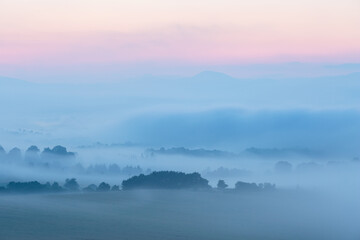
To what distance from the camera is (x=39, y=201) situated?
183 ft

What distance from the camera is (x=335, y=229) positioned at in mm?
48812

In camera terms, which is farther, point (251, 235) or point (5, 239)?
point (251, 235)

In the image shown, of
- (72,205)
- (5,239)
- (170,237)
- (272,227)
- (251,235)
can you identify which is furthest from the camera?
(72,205)

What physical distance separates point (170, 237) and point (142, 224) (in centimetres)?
511

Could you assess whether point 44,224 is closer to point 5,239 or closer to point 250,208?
point 5,239

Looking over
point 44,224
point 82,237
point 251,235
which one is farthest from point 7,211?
point 251,235

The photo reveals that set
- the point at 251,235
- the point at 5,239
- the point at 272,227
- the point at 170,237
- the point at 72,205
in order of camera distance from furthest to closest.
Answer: the point at 72,205
the point at 272,227
the point at 251,235
the point at 170,237
the point at 5,239

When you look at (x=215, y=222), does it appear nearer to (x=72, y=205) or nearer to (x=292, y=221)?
(x=292, y=221)

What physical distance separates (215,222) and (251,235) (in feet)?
16.7

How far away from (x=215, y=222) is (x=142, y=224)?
5.01m

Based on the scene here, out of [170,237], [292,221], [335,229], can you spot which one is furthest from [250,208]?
[170,237]

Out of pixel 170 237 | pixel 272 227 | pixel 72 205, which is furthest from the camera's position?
pixel 72 205

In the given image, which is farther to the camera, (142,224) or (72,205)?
(72,205)

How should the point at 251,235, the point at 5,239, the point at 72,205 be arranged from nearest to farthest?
the point at 5,239 < the point at 251,235 < the point at 72,205
